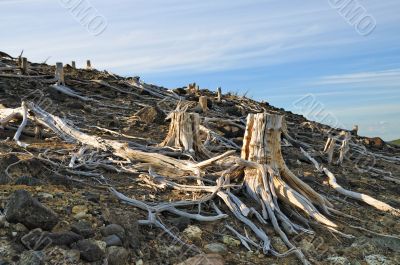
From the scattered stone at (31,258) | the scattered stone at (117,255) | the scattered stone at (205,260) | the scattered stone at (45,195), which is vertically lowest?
the scattered stone at (205,260)

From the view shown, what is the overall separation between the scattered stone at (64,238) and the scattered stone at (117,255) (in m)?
0.28

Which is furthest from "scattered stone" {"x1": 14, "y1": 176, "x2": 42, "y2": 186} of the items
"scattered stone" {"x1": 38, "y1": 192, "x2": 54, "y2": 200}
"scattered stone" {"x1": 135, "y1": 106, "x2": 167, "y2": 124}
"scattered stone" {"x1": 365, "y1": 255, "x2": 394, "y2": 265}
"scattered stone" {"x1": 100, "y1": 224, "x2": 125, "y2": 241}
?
"scattered stone" {"x1": 135, "y1": 106, "x2": 167, "y2": 124}

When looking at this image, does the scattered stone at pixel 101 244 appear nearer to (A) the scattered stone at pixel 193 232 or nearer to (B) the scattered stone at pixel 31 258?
(B) the scattered stone at pixel 31 258

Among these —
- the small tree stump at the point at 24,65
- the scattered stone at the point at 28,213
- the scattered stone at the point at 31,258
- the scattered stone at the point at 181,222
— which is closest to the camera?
the scattered stone at the point at 31,258

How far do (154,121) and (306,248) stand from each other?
6291 mm

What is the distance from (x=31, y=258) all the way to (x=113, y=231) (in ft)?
2.76

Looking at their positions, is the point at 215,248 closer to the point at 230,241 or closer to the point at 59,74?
the point at 230,241

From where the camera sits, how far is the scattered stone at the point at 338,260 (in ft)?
17.2

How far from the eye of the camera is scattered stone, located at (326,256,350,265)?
17.2 ft

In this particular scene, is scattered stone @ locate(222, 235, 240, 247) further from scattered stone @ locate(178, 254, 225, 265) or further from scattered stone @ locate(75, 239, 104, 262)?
scattered stone @ locate(75, 239, 104, 262)

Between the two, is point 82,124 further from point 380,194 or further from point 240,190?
point 380,194

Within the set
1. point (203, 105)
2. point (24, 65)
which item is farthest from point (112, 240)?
point (24, 65)

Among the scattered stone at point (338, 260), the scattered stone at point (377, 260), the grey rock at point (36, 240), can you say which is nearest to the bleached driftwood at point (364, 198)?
the scattered stone at point (377, 260)

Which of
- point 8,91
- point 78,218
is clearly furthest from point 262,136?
point 8,91
